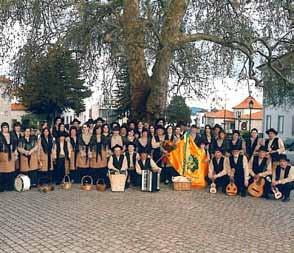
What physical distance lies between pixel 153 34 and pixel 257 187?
23.4ft

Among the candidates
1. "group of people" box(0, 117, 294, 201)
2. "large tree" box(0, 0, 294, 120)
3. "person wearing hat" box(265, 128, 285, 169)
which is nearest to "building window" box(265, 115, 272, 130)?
"large tree" box(0, 0, 294, 120)

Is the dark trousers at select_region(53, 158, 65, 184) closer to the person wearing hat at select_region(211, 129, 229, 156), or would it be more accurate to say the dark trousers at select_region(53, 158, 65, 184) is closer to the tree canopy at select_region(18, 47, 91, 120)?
the person wearing hat at select_region(211, 129, 229, 156)

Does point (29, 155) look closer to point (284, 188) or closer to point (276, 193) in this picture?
point (276, 193)

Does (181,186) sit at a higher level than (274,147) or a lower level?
lower

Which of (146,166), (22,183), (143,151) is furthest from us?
(143,151)

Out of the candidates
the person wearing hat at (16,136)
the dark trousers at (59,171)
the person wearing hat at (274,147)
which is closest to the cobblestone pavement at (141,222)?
the person wearing hat at (16,136)

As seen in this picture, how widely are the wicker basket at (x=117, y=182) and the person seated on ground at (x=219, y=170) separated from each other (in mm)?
2429

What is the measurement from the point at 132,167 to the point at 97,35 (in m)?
6.67

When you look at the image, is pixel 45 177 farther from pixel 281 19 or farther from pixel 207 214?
pixel 281 19

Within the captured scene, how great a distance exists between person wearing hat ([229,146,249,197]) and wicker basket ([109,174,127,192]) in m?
2.89

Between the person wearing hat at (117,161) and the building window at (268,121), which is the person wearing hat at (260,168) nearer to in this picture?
the person wearing hat at (117,161)

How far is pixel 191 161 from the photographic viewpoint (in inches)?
542

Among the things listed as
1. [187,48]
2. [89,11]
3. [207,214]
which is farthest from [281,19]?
[207,214]

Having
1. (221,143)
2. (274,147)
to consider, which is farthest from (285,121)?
(274,147)
